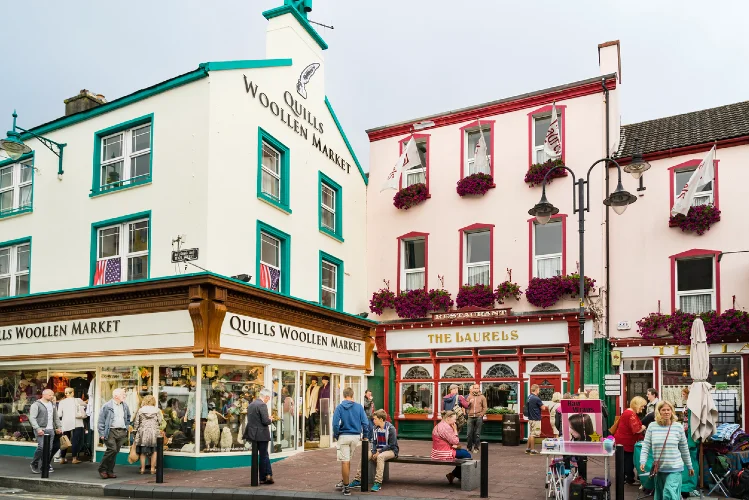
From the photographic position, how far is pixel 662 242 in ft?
68.8

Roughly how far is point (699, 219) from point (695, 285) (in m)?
1.77

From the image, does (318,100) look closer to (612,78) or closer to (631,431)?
(612,78)

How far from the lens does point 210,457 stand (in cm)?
1642

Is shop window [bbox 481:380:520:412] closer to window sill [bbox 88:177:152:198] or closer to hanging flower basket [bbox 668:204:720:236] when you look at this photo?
hanging flower basket [bbox 668:204:720:236]

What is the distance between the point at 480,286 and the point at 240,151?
827cm

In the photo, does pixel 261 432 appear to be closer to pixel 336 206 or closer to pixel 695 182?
pixel 336 206

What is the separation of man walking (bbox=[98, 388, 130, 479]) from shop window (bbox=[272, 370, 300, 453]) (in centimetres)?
371

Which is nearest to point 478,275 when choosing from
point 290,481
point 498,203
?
point 498,203

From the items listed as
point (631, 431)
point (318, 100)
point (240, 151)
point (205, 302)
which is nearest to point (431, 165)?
point (318, 100)

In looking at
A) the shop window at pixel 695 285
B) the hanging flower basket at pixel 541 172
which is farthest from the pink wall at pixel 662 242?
the hanging flower basket at pixel 541 172

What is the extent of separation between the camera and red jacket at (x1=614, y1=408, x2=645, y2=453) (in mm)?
13266

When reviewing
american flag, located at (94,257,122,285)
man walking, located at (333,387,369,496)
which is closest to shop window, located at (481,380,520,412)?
man walking, located at (333,387,369,496)

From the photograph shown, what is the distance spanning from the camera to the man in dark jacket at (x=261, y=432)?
14094 millimetres

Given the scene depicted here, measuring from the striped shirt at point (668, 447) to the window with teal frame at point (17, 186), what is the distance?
1662cm
